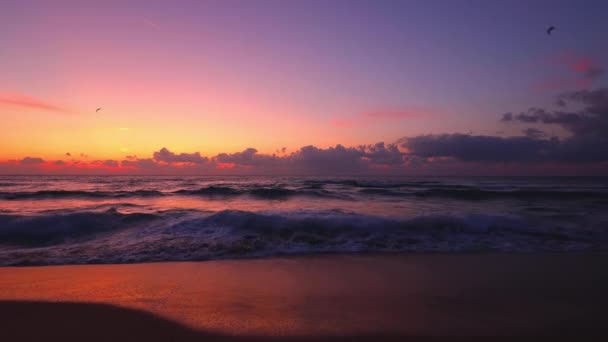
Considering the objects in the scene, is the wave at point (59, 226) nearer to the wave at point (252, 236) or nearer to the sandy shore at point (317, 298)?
the wave at point (252, 236)

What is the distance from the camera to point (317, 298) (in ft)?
14.1

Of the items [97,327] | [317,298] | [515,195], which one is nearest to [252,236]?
[317,298]

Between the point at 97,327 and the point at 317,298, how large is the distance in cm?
265

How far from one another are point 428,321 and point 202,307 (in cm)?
280

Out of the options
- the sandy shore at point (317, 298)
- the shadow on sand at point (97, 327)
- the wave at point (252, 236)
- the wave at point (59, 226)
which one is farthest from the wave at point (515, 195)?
the shadow on sand at point (97, 327)

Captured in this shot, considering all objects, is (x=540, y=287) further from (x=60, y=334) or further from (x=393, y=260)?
(x=60, y=334)

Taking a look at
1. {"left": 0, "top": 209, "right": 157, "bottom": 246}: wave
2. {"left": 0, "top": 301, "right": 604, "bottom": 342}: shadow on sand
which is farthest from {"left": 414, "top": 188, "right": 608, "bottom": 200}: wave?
{"left": 0, "top": 301, "right": 604, "bottom": 342}: shadow on sand

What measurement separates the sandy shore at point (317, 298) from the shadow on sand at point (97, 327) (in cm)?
2

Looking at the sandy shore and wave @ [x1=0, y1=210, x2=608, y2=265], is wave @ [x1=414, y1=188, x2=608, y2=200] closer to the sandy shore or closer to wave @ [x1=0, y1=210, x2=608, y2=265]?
wave @ [x1=0, y1=210, x2=608, y2=265]

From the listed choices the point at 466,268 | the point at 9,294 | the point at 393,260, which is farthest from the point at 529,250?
the point at 9,294

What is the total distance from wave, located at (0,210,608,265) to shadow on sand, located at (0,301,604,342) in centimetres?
244

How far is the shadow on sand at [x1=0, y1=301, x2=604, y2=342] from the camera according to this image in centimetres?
330

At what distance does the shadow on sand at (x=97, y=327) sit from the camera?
10.8 feet

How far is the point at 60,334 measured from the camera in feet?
11.1
